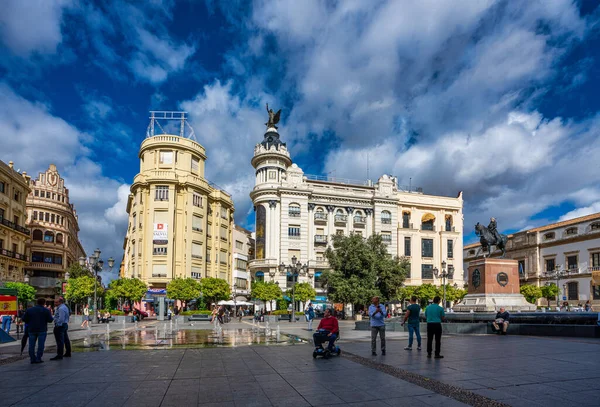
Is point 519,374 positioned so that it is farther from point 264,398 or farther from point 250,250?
point 250,250

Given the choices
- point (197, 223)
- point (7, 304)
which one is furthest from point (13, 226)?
point (7, 304)

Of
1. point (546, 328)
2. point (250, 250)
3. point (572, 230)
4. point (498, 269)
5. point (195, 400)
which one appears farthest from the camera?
point (250, 250)

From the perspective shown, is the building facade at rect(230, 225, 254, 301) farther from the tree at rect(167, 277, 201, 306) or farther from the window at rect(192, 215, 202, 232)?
the tree at rect(167, 277, 201, 306)

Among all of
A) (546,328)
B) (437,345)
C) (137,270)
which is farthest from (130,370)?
(137,270)

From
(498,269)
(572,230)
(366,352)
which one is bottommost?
(366,352)

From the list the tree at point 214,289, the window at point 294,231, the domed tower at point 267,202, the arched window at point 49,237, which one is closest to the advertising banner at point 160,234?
the tree at point 214,289

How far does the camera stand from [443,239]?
64.4 m

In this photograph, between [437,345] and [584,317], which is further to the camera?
[584,317]

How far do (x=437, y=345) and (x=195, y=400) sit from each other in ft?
21.2

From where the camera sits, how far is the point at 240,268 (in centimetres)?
6800

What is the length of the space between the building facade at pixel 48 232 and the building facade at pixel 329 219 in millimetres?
30197

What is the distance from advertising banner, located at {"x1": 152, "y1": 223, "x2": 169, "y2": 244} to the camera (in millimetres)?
51906

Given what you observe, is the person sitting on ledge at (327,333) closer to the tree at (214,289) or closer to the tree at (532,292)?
the tree at (214,289)

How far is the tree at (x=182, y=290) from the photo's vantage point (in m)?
46.0
